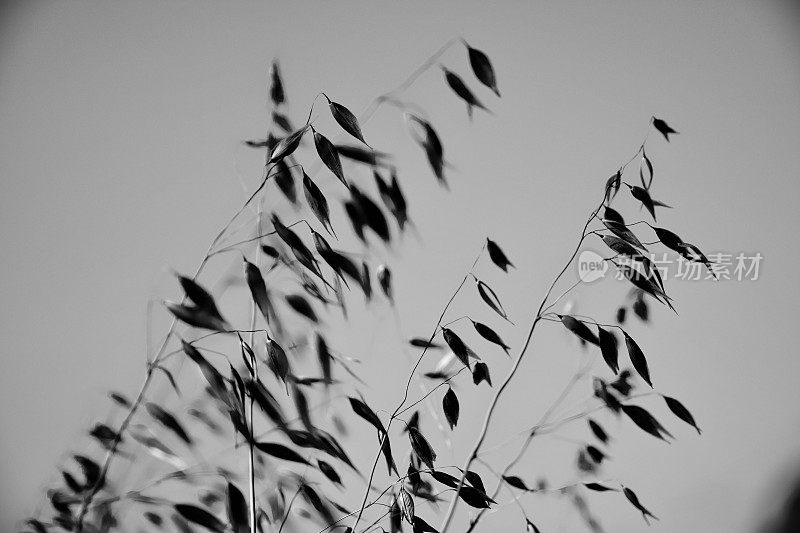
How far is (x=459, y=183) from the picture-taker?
1301 mm

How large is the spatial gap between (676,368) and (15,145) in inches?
61.8

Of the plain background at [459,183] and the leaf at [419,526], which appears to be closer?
the leaf at [419,526]

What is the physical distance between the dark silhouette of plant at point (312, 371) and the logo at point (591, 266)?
0.13m

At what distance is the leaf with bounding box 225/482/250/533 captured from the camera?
593mm

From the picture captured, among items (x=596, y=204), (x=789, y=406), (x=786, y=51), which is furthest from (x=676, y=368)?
(x=786, y=51)

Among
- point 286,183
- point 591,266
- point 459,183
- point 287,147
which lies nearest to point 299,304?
point 286,183

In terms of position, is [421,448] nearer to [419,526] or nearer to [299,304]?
[419,526]

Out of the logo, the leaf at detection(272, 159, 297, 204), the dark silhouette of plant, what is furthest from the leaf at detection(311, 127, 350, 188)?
the logo

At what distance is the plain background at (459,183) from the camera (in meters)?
1.19

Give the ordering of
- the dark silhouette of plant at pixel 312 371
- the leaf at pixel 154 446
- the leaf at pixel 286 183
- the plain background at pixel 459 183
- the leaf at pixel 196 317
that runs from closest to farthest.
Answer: the leaf at pixel 196 317 → the dark silhouette of plant at pixel 312 371 → the leaf at pixel 286 183 → the leaf at pixel 154 446 → the plain background at pixel 459 183

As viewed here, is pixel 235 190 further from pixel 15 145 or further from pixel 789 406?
pixel 789 406

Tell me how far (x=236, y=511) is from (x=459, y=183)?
2.94 ft

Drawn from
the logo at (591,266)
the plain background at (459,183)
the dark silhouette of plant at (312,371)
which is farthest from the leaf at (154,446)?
the logo at (591,266)

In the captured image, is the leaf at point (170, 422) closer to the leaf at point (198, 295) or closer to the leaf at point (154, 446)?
the leaf at point (154, 446)
